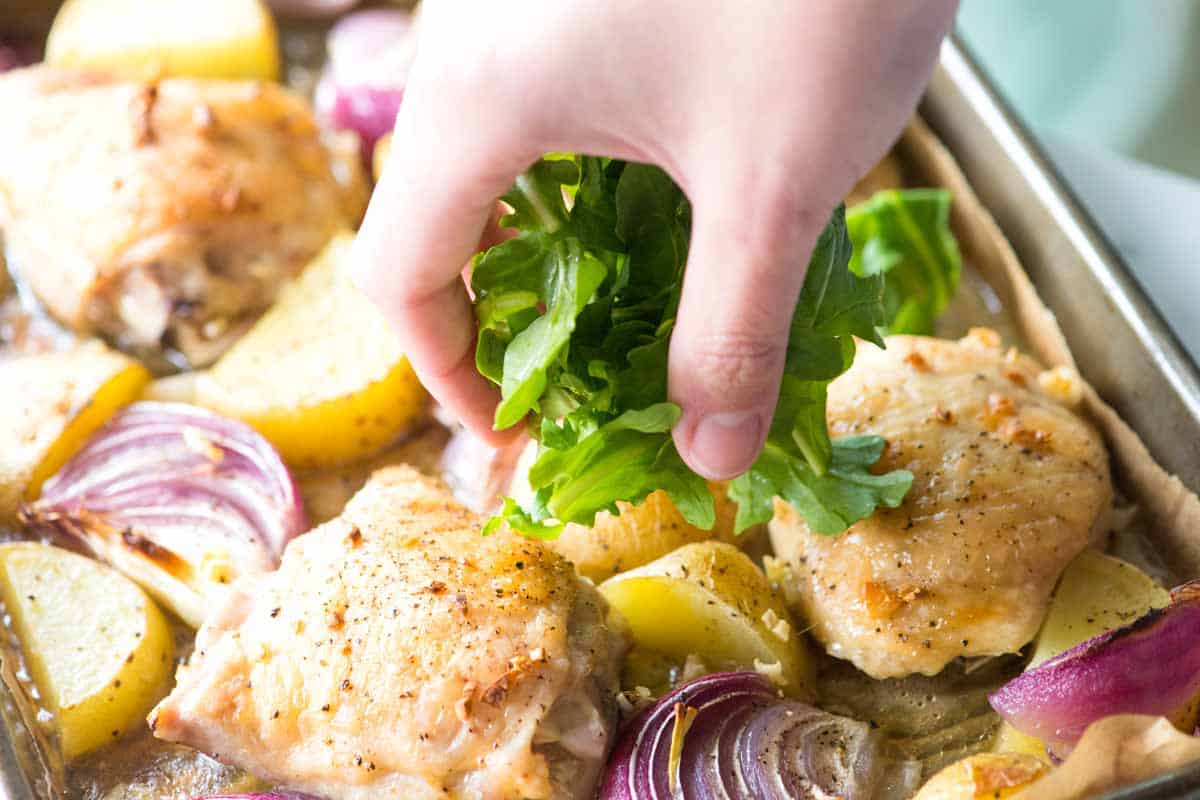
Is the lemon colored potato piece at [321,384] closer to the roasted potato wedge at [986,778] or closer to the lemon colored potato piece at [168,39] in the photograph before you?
the lemon colored potato piece at [168,39]

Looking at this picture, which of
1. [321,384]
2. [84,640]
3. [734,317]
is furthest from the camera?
[321,384]

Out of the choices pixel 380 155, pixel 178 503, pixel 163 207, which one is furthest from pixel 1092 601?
pixel 163 207

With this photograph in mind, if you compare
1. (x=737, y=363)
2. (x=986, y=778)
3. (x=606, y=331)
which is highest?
(x=737, y=363)

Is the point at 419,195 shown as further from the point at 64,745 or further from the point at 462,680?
the point at 64,745

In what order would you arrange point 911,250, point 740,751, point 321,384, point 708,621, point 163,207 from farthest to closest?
point 911,250
point 163,207
point 321,384
point 708,621
point 740,751

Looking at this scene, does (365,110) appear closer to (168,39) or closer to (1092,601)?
(168,39)

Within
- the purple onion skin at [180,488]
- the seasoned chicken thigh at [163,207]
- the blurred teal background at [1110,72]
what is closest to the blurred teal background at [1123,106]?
the blurred teal background at [1110,72]

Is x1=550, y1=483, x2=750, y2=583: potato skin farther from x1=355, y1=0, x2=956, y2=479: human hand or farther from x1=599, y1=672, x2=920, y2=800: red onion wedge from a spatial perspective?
x1=355, y1=0, x2=956, y2=479: human hand

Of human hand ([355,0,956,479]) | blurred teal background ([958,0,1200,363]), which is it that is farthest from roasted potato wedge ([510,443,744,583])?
blurred teal background ([958,0,1200,363])
